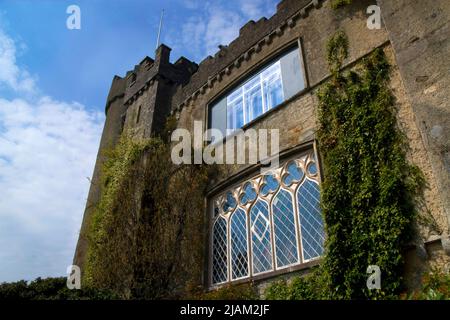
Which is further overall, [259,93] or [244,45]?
[244,45]

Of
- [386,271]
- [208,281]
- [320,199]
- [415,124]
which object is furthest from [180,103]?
[386,271]

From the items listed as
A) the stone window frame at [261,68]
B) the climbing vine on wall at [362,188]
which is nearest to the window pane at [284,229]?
the climbing vine on wall at [362,188]

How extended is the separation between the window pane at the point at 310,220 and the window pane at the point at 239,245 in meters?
1.55

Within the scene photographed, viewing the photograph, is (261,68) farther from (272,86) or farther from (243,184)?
(243,184)

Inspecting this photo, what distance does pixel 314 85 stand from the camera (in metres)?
8.20

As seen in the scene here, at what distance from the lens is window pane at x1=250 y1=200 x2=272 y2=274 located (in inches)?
293

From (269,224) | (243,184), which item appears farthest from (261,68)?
(269,224)

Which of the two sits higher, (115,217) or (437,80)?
(437,80)

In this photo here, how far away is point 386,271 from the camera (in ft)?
17.5

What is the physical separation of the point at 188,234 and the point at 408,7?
6.74m

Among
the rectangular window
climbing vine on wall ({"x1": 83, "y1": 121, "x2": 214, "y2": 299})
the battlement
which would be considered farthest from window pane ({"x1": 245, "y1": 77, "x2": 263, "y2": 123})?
climbing vine on wall ({"x1": 83, "y1": 121, "x2": 214, "y2": 299})

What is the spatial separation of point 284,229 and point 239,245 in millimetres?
1331
